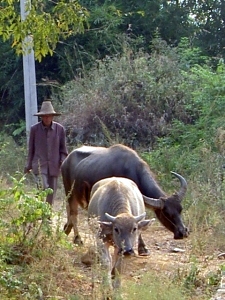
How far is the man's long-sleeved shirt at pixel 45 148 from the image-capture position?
40.1 feet

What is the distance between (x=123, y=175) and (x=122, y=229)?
297 cm

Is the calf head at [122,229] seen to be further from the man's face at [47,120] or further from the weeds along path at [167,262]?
the man's face at [47,120]

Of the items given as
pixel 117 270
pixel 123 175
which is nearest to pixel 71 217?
pixel 123 175

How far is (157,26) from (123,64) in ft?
18.6

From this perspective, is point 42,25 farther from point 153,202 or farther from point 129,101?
point 129,101

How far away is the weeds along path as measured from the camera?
867 centimetres

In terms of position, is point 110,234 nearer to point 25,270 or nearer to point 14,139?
point 25,270

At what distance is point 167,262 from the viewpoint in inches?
405

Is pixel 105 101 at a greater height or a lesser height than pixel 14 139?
greater

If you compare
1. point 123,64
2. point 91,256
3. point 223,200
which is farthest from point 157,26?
point 91,256

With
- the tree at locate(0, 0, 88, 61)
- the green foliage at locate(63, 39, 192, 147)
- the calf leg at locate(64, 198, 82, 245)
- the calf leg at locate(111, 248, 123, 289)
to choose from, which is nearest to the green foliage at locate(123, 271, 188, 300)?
the calf leg at locate(111, 248, 123, 289)

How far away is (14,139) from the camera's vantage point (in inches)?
874

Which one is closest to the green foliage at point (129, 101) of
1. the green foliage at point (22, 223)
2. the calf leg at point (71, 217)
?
the calf leg at point (71, 217)

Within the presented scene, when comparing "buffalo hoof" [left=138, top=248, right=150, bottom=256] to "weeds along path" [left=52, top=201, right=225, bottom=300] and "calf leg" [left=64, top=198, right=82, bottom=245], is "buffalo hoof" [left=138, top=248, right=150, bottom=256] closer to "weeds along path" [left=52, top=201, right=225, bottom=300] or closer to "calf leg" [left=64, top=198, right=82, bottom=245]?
"weeds along path" [left=52, top=201, right=225, bottom=300]
